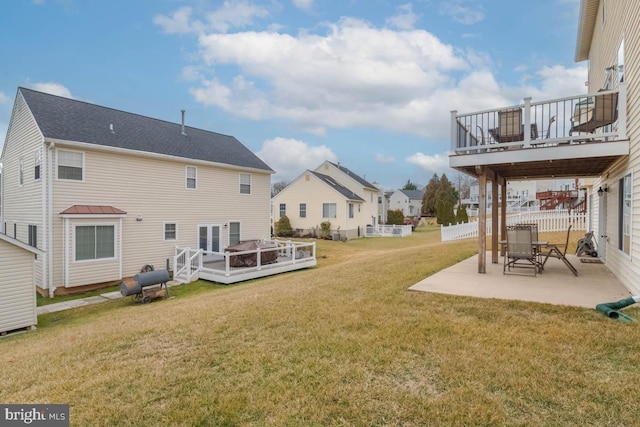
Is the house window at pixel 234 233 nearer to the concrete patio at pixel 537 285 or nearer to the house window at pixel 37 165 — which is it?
the house window at pixel 37 165

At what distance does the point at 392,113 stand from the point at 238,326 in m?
24.5

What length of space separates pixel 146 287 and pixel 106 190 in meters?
4.68

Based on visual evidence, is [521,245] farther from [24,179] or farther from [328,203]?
[328,203]

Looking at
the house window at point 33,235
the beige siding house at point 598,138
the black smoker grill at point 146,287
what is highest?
the beige siding house at point 598,138

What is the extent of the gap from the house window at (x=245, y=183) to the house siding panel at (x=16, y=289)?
33.9ft

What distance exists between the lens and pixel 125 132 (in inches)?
583

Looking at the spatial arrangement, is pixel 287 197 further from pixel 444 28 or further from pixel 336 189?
pixel 444 28

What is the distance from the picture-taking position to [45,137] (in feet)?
37.9

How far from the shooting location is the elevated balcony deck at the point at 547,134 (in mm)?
6399

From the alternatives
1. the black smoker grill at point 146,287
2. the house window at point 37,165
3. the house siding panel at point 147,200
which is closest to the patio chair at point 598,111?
the black smoker grill at point 146,287

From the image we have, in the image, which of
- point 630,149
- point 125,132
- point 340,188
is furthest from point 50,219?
point 340,188

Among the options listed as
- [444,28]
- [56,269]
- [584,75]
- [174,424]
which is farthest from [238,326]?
[584,75]

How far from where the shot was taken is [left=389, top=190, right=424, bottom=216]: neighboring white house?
61.3m

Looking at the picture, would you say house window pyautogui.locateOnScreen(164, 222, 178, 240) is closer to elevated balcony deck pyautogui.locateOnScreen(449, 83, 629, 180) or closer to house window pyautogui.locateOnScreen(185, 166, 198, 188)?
house window pyautogui.locateOnScreen(185, 166, 198, 188)
